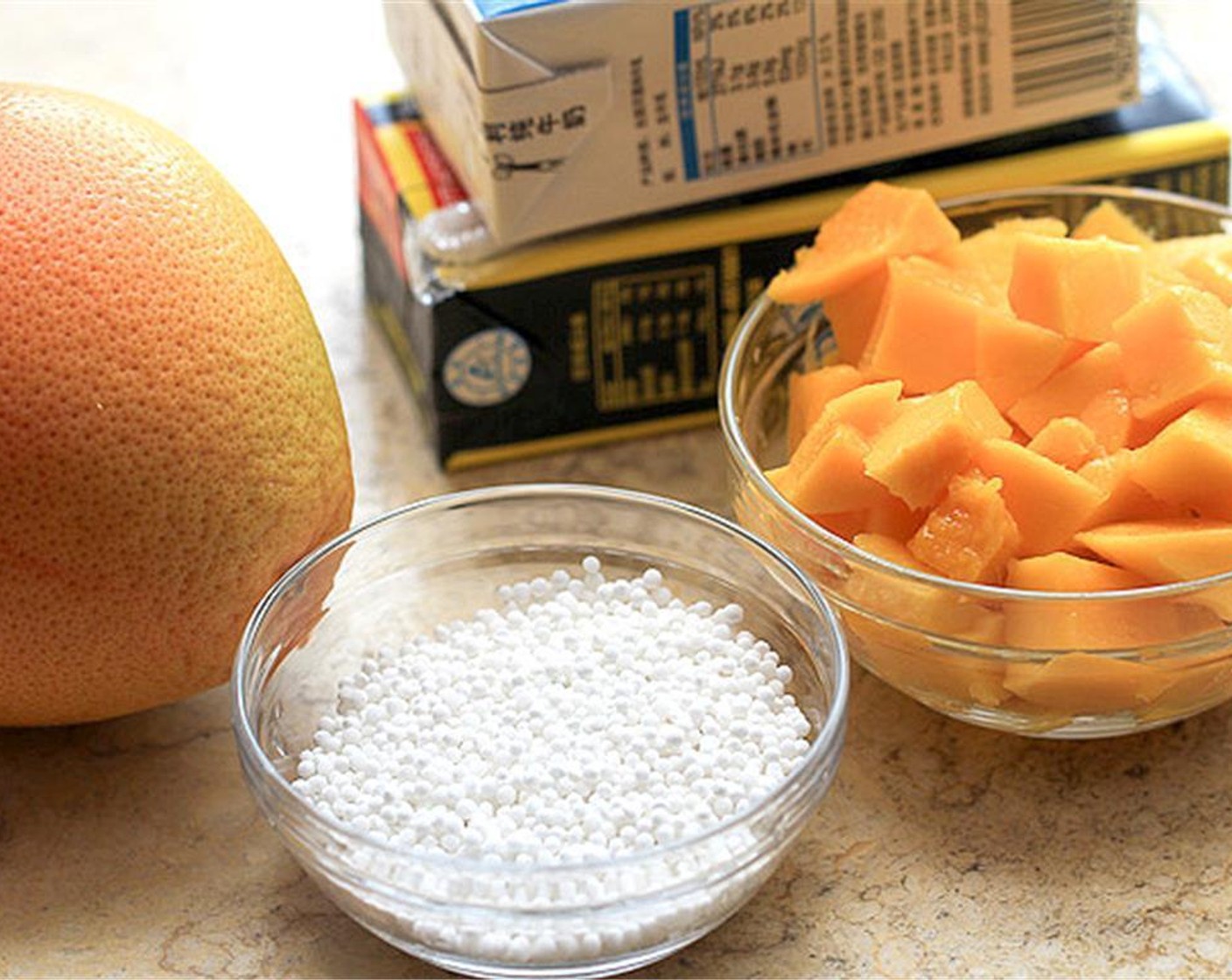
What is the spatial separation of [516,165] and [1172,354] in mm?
399

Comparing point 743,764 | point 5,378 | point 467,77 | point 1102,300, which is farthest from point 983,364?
point 5,378

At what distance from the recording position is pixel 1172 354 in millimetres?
1026

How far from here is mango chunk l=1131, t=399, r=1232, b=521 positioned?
3.23ft

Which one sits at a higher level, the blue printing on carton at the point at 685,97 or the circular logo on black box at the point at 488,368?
the blue printing on carton at the point at 685,97

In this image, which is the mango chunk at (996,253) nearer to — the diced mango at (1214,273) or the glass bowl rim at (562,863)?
the diced mango at (1214,273)

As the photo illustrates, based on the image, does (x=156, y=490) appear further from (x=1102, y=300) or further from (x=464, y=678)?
(x=1102, y=300)

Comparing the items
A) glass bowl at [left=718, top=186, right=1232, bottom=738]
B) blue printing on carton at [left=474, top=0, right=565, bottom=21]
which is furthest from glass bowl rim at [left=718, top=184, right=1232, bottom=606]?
blue printing on carton at [left=474, top=0, right=565, bottom=21]

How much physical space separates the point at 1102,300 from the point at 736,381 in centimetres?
21

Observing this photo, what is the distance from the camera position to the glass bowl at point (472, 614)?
883mm

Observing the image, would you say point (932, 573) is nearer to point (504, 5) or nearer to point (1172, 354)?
point (1172, 354)

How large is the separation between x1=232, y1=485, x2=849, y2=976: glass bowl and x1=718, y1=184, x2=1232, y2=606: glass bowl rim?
0.09 ft

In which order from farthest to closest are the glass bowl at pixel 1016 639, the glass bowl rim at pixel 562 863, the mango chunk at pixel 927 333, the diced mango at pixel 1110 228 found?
the diced mango at pixel 1110 228 → the mango chunk at pixel 927 333 → the glass bowl at pixel 1016 639 → the glass bowl rim at pixel 562 863

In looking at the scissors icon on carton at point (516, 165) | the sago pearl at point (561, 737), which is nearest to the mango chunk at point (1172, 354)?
the sago pearl at point (561, 737)

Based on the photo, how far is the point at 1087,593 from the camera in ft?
3.16
